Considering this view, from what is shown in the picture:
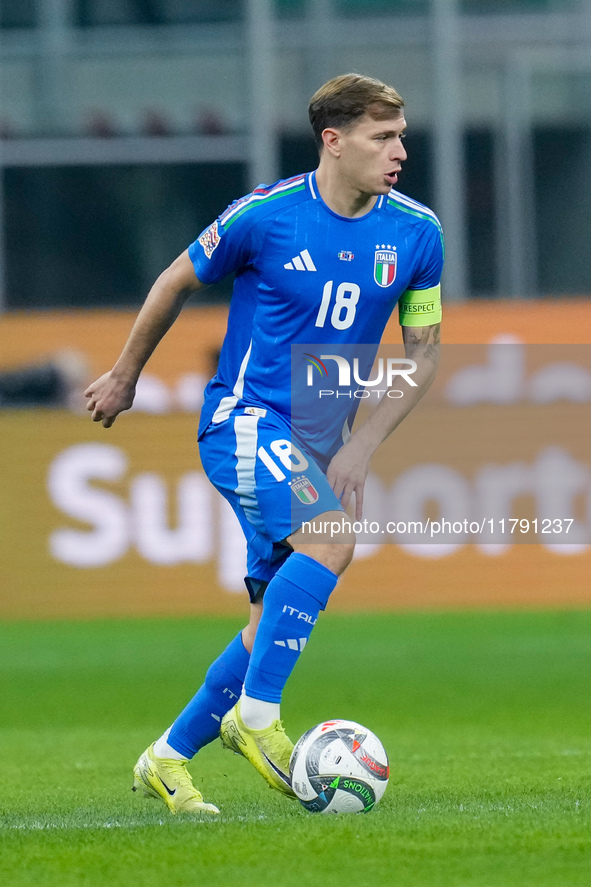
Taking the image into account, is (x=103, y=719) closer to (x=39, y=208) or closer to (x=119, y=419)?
(x=119, y=419)

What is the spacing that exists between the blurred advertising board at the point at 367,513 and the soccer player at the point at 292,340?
6654mm

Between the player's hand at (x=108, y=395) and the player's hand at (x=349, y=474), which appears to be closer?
the player's hand at (x=349, y=474)

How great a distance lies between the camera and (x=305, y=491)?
3934mm

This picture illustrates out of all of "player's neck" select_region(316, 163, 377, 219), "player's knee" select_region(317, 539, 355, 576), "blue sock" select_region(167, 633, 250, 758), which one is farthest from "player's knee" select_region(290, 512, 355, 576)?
"player's neck" select_region(316, 163, 377, 219)

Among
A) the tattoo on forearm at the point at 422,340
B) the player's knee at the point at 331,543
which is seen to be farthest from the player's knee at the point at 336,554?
the tattoo on forearm at the point at 422,340

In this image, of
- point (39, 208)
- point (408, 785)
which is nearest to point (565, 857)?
point (408, 785)

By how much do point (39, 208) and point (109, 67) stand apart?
152 cm

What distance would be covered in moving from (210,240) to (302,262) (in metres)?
0.26

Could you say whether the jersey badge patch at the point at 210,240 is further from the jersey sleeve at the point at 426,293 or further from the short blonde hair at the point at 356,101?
the jersey sleeve at the point at 426,293

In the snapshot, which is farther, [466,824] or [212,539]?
[212,539]

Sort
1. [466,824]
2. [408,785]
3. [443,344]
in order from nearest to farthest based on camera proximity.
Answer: [466,824] → [408,785] → [443,344]

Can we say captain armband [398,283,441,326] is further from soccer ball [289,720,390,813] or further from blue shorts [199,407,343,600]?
soccer ball [289,720,390,813]

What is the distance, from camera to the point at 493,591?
36.5 ft

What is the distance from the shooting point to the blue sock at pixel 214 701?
433 centimetres
